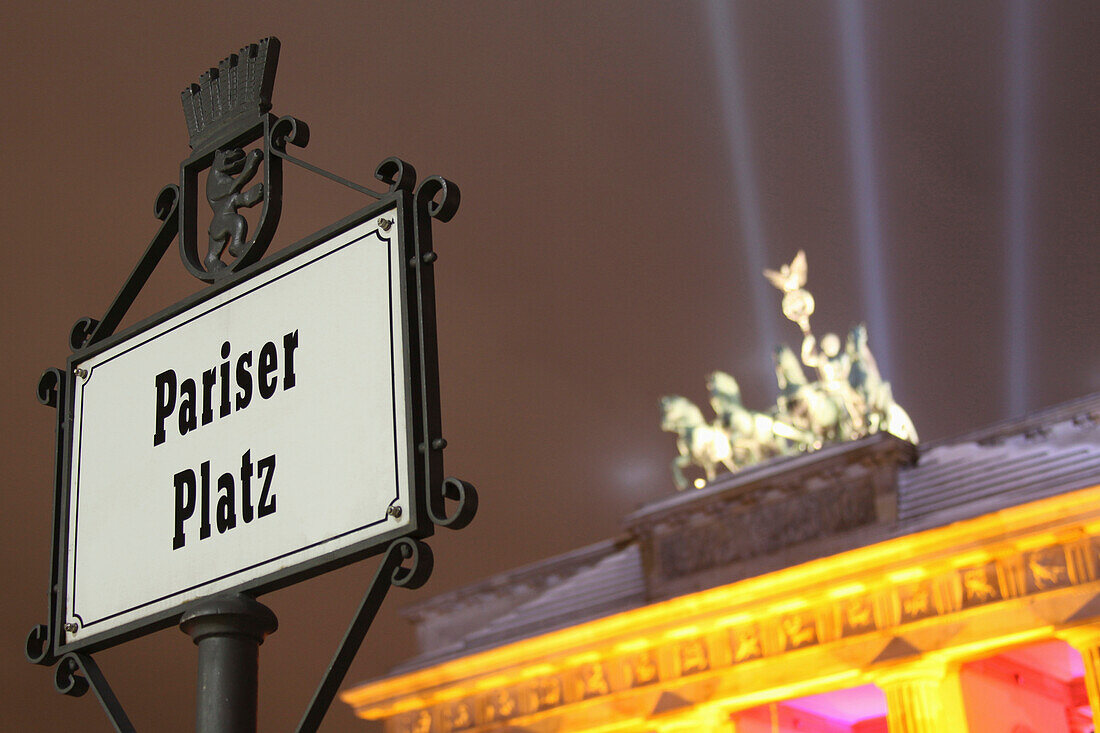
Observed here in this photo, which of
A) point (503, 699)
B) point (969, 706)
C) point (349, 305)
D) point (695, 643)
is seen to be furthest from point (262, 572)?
point (503, 699)

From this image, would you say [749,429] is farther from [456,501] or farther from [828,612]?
[456,501]

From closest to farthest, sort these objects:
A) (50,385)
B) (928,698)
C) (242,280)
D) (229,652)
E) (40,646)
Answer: (229,652) < (242,280) < (40,646) < (50,385) < (928,698)

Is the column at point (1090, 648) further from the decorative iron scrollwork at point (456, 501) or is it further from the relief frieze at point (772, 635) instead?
the decorative iron scrollwork at point (456, 501)

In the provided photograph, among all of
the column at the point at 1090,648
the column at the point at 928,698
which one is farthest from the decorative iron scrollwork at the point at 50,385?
the column at the point at 928,698

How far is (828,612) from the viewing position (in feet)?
108

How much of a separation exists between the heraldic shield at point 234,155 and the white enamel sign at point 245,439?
94 millimetres


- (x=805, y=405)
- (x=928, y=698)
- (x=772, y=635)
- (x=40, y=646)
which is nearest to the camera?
(x=40, y=646)

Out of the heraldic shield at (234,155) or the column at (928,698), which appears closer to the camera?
the heraldic shield at (234,155)

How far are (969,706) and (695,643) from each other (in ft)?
21.9

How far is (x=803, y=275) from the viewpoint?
4022 cm

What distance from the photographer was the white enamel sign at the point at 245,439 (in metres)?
2.30

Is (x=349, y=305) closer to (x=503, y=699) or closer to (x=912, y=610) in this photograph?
(x=912, y=610)

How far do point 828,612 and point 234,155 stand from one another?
103 feet

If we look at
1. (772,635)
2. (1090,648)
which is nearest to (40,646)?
Answer: (1090,648)
